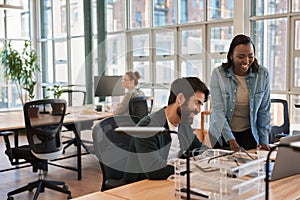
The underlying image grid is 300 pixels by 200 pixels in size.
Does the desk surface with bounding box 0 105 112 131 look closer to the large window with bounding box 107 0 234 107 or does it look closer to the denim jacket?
the large window with bounding box 107 0 234 107

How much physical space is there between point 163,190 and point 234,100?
3.15ft

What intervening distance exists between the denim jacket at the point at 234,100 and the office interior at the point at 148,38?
→ 17 centimetres

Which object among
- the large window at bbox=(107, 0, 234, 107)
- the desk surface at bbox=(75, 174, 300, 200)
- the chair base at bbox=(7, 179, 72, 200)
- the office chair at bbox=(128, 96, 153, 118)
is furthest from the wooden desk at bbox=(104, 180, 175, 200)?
the large window at bbox=(107, 0, 234, 107)

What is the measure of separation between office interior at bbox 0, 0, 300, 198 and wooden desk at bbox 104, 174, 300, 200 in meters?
0.64

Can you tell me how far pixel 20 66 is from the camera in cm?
786

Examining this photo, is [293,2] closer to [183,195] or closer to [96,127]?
[96,127]

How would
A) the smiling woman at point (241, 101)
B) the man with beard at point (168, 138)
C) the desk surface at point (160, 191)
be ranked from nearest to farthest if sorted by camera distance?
1. the desk surface at point (160, 191)
2. the man with beard at point (168, 138)
3. the smiling woman at point (241, 101)

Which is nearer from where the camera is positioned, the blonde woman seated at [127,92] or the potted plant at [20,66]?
the blonde woman seated at [127,92]

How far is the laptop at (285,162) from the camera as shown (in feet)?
5.60

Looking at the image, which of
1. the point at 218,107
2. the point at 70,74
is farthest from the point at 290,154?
the point at 70,74

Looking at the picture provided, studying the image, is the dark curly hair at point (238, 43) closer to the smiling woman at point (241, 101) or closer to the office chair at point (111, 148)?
the smiling woman at point (241, 101)

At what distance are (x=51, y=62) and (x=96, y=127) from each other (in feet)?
22.4

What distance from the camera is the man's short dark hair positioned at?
1977 millimetres

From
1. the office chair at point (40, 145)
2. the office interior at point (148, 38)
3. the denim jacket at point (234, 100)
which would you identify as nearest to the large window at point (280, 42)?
the office interior at point (148, 38)
